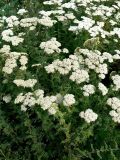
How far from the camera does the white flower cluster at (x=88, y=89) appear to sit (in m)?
4.47

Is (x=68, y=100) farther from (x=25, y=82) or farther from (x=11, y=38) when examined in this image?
(x=11, y=38)

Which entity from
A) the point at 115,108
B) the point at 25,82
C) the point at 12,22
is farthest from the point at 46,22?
the point at 115,108

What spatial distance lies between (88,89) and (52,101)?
0.47 m

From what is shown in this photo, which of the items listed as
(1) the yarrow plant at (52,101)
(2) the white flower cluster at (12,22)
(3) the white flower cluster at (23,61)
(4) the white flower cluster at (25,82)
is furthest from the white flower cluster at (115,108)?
(2) the white flower cluster at (12,22)

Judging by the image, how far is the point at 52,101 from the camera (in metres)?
4.24

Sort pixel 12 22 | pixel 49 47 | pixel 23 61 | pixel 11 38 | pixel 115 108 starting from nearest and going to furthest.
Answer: pixel 115 108, pixel 23 61, pixel 49 47, pixel 11 38, pixel 12 22

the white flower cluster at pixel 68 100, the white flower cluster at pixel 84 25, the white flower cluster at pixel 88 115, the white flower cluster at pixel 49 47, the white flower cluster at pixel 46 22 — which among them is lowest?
the white flower cluster at pixel 88 115

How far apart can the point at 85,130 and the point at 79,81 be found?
0.56m

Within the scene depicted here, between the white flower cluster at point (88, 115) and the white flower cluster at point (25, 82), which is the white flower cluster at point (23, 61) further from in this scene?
the white flower cluster at point (88, 115)

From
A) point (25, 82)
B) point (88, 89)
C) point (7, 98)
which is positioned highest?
point (25, 82)

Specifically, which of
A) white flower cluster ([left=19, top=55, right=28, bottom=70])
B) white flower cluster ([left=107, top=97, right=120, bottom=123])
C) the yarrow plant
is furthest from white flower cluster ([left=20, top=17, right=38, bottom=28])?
white flower cluster ([left=107, top=97, right=120, bottom=123])

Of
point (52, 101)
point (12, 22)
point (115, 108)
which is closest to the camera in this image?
point (52, 101)

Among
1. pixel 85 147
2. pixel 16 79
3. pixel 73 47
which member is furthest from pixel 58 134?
pixel 73 47

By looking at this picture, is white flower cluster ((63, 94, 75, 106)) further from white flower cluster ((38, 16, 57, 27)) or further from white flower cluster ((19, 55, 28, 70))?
white flower cluster ((38, 16, 57, 27))
